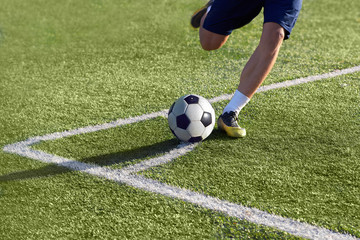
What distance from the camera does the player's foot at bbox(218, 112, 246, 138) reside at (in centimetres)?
393

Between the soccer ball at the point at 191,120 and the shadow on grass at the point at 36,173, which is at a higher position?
the soccer ball at the point at 191,120

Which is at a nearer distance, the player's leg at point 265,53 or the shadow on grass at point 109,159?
the shadow on grass at point 109,159

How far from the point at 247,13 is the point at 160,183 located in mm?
1944

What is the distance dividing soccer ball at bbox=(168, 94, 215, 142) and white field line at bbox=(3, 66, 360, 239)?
0.11m

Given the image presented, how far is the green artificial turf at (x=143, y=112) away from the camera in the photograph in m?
2.97

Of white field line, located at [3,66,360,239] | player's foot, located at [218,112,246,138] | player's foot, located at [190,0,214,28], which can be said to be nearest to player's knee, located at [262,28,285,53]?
player's foot, located at [218,112,246,138]

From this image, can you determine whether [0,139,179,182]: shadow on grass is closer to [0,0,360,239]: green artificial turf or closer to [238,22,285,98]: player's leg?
[0,0,360,239]: green artificial turf

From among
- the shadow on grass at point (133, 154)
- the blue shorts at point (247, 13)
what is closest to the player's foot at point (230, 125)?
the shadow on grass at point (133, 154)

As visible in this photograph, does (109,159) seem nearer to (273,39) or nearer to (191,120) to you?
(191,120)

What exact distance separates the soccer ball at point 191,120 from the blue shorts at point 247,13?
3.02ft

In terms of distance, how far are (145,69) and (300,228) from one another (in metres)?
3.16

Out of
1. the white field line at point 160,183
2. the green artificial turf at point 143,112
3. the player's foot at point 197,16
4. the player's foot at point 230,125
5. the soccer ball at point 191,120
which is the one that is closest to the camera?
the white field line at point 160,183

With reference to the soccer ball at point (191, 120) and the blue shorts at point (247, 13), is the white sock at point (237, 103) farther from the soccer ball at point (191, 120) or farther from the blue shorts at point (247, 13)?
the blue shorts at point (247, 13)

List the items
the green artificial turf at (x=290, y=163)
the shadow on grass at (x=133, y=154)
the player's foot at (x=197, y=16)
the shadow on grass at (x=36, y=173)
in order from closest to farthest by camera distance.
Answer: the green artificial turf at (x=290, y=163)
the shadow on grass at (x=36, y=173)
the shadow on grass at (x=133, y=154)
the player's foot at (x=197, y=16)
